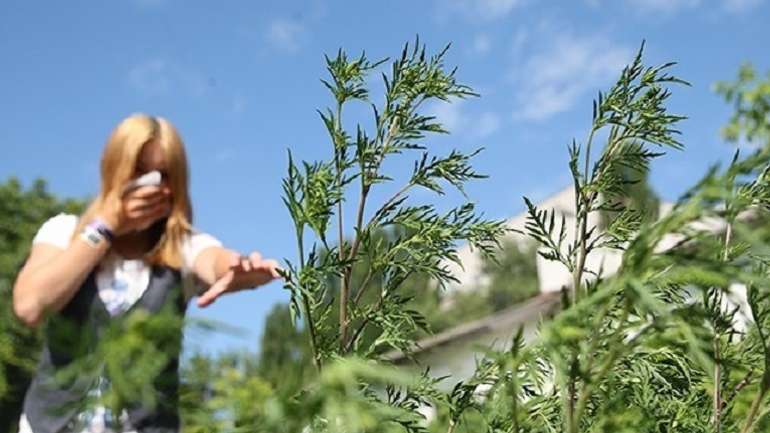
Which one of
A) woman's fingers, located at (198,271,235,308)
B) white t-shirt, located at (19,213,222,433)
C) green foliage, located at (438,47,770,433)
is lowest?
green foliage, located at (438,47,770,433)

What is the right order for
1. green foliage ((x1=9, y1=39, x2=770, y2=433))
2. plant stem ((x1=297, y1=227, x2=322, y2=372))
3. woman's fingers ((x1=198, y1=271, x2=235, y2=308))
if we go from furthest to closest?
woman's fingers ((x1=198, y1=271, x2=235, y2=308)) → plant stem ((x1=297, y1=227, x2=322, y2=372)) → green foliage ((x1=9, y1=39, x2=770, y2=433))

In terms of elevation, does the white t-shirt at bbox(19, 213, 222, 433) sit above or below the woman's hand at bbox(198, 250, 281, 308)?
above

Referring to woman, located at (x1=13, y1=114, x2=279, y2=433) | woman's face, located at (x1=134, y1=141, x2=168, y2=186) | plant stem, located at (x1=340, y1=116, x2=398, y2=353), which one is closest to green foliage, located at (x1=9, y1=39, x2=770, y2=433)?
plant stem, located at (x1=340, y1=116, x2=398, y2=353)

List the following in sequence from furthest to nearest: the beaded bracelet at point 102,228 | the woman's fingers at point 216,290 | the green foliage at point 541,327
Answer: the beaded bracelet at point 102,228 → the woman's fingers at point 216,290 → the green foliage at point 541,327

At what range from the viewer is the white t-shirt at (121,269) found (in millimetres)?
1884

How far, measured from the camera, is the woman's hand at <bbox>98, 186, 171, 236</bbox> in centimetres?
185

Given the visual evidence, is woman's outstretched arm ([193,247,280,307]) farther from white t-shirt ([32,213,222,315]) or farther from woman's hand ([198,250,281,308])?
white t-shirt ([32,213,222,315])

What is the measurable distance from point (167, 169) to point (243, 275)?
457mm

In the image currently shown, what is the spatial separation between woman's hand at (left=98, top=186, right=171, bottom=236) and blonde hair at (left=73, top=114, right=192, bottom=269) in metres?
0.05

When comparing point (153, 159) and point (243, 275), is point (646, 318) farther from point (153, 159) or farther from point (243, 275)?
point (153, 159)

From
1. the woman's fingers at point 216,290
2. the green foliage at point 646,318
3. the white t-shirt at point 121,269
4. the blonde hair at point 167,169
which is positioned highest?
the blonde hair at point 167,169

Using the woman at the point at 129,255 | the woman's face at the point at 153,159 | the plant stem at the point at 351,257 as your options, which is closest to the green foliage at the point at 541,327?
the plant stem at the point at 351,257

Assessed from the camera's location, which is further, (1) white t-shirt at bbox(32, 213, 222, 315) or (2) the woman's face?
(2) the woman's face

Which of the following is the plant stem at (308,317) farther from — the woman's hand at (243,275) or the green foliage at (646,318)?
the woman's hand at (243,275)
